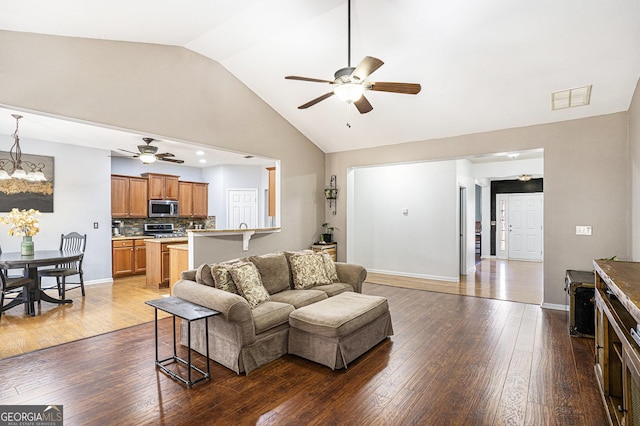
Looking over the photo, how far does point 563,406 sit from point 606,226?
3142mm

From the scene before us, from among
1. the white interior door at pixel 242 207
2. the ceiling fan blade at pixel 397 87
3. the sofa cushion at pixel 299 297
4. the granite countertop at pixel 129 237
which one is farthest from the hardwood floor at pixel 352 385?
the white interior door at pixel 242 207

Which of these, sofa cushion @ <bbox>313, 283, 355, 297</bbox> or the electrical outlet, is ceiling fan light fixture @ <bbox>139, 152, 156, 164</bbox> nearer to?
sofa cushion @ <bbox>313, 283, 355, 297</bbox>

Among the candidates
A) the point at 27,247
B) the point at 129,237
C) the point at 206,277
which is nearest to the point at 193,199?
the point at 129,237

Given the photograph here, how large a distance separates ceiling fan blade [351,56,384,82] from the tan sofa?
215 centimetres

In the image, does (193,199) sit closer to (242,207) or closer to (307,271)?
(242,207)

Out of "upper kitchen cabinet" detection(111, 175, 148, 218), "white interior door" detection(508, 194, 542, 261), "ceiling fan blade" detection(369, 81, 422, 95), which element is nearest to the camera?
"ceiling fan blade" detection(369, 81, 422, 95)

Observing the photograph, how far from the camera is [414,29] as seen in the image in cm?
365

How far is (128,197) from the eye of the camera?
737 cm

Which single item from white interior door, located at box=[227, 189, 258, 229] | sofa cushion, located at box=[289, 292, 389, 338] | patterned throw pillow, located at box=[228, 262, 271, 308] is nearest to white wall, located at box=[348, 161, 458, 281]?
white interior door, located at box=[227, 189, 258, 229]

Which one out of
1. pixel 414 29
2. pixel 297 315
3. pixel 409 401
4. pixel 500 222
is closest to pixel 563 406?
pixel 409 401

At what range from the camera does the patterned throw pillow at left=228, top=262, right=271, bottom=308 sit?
10.8ft

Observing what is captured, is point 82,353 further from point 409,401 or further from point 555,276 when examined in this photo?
point 555,276

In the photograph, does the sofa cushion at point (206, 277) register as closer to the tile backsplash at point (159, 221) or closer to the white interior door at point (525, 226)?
the tile backsplash at point (159, 221)

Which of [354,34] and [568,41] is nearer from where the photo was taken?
[568,41]
